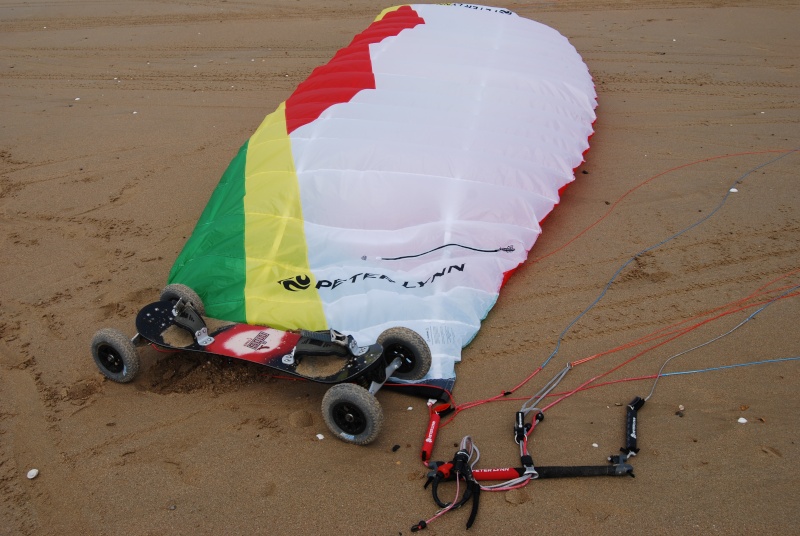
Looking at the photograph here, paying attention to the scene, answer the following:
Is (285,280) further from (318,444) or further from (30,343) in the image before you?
(30,343)

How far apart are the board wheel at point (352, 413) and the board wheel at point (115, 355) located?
1.24 m

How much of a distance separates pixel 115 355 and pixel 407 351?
67.0 inches

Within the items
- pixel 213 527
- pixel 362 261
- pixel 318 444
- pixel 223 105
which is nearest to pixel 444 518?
pixel 318 444

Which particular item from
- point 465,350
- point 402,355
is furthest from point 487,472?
point 465,350

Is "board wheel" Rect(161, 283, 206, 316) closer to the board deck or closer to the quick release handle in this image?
the board deck

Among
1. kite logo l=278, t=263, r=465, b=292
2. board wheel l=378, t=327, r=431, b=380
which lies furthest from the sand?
kite logo l=278, t=263, r=465, b=292

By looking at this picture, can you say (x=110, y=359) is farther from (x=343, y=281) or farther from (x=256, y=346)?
(x=343, y=281)

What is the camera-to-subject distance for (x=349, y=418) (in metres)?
3.58

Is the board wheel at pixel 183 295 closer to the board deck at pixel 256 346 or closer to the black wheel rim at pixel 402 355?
the board deck at pixel 256 346

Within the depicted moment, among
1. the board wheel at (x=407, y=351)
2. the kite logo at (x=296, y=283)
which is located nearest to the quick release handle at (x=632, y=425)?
the board wheel at (x=407, y=351)

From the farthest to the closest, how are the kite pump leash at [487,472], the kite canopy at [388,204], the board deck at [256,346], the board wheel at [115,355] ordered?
the kite canopy at [388,204] → the board wheel at [115,355] → the board deck at [256,346] → the kite pump leash at [487,472]

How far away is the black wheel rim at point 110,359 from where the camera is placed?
13.5 feet

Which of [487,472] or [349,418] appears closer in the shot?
[487,472]

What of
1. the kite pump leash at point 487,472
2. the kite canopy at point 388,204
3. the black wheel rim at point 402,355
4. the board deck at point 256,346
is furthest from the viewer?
the kite canopy at point 388,204
